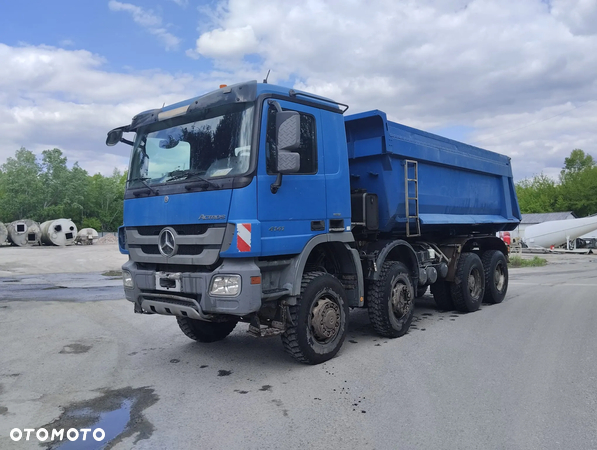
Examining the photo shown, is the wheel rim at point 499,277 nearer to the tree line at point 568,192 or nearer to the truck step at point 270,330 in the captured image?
the truck step at point 270,330

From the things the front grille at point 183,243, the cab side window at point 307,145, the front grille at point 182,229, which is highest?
the cab side window at point 307,145

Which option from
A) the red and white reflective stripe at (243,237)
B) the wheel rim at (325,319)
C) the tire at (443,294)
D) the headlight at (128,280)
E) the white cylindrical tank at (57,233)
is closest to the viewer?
the red and white reflective stripe at (243,237)

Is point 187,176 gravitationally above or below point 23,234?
below

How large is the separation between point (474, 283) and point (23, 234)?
3848 centimetres

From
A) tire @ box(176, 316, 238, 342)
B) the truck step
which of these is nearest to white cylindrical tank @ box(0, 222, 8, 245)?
tire @ box(176, 316, 238, 342)

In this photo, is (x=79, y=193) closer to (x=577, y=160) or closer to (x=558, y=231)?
(x=558, y=231)

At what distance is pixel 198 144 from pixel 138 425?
9.52ft

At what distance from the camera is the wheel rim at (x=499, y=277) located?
1054cm

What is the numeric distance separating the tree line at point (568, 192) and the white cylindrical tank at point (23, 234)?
177ft

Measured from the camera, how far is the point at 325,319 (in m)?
5.80

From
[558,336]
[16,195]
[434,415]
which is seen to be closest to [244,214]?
[434,415]

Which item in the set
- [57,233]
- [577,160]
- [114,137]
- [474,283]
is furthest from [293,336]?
[577,160]

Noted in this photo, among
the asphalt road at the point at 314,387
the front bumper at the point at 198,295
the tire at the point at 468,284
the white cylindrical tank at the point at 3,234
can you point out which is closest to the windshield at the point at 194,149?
the front bumper at the point at 198,295

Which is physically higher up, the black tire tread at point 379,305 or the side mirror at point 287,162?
the side mirror at point 287,162
